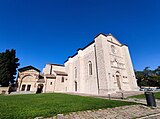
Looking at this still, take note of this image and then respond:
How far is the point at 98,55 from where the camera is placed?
64.1 ft

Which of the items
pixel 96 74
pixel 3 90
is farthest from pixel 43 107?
pixel 3 90

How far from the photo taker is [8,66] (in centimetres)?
2453

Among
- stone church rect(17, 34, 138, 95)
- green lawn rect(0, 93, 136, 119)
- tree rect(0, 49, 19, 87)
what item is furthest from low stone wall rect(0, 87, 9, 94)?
green lawn rect(0, 93, 136, 119)

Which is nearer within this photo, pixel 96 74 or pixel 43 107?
pixel 43 107

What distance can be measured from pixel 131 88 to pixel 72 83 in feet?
50.3

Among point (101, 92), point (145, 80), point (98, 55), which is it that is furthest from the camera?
point (145, 80)

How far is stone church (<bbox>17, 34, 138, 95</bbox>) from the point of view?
18031 mm

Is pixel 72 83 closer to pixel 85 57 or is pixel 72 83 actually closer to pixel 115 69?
pixel 85 57

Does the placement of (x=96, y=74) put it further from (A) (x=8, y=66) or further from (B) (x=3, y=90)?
(A) (x=8, y=66)

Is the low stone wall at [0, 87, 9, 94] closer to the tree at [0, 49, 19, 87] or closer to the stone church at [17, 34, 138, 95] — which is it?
the tree at [0, 49, 19, 87]

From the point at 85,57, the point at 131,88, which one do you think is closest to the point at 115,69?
the point at 131,88

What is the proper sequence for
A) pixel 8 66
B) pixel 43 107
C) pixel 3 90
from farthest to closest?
pixel 8 66, pixel 3 90, pixel 43 107

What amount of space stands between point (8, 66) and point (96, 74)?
2234 cm

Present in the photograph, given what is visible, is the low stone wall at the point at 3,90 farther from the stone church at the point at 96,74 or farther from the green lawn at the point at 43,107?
the green lawn at the point at 43,107
